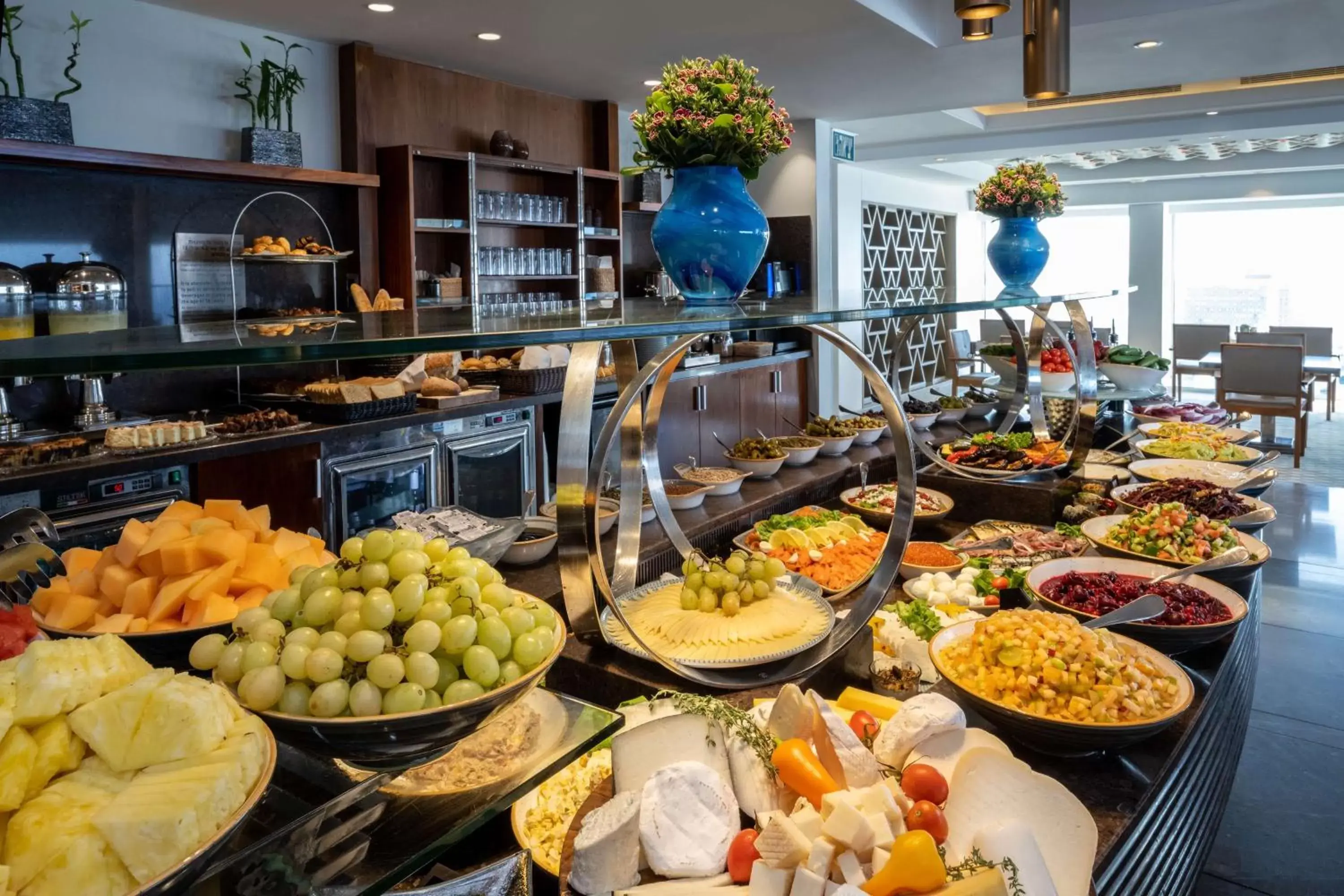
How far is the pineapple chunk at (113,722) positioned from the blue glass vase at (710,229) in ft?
3.97

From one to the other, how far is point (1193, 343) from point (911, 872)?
→ 37.6 feet

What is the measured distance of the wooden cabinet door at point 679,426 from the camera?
233 inches

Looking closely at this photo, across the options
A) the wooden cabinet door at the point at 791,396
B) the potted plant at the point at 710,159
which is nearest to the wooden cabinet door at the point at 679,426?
the wooden cabinet door at the point at 791,396

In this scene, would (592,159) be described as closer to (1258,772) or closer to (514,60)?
(514,60)

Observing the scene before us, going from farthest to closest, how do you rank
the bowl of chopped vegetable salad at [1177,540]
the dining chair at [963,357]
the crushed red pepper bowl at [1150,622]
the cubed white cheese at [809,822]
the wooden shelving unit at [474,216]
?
the dining chair at [963,357] < the wooden shelving unit at [474,216] < the bowl of chopped vegetable salad at [1177,540] < the crushed red pepper bowl at [1150,622] < the cubed white cheese at [809,822]

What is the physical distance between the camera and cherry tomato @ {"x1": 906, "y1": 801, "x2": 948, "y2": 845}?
42.4 inches

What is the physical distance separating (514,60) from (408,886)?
16.1ft

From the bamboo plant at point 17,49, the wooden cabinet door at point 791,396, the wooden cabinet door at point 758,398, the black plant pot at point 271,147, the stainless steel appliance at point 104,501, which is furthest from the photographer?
the wooden cabinet door at point 791,396

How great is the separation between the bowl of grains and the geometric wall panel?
6084mm

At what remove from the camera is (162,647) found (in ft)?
3.01

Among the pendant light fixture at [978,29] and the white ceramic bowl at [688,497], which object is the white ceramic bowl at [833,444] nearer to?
the white ceramic bowl at [688,497]

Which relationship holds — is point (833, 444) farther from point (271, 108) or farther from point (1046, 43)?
point (271, 108)

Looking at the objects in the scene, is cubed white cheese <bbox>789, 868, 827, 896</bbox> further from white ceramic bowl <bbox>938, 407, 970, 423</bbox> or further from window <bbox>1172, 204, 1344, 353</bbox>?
window <bbox>1172, 204, 1344, 353</bbox>

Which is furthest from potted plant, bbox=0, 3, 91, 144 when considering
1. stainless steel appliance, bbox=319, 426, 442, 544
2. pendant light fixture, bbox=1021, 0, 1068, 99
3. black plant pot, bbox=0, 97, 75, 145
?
pendant light fixture, bbox=1021, 0, 1068, 99
